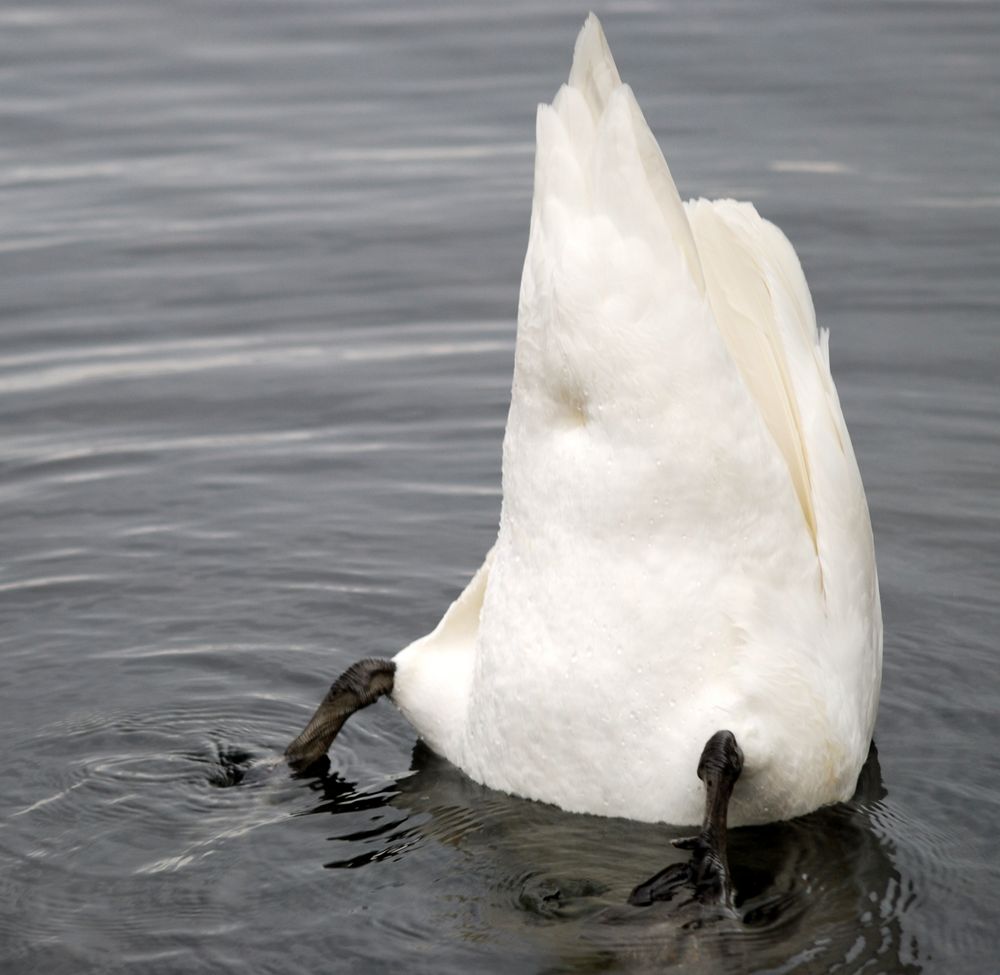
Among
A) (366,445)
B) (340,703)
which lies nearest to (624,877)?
(340,703)

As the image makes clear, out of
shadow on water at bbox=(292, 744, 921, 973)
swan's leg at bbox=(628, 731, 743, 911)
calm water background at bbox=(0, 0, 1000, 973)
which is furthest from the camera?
calm water background at bbox=(0, 0, 1000, 973)

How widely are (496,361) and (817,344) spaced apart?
4.03 metres

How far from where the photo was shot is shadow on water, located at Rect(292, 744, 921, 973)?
5.10 metres

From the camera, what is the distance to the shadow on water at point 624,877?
5.10 m

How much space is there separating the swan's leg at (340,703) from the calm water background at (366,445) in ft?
0.37

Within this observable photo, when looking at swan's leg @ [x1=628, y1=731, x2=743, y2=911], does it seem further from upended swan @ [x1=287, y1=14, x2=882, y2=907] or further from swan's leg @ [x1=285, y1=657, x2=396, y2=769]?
swan's leg @ [x1=285, y1=657, x2=396, y2=769]

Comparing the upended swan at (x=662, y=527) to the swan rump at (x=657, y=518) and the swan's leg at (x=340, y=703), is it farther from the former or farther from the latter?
the swan's leg at (x=340, y=703)

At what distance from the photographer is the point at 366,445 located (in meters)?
9.08

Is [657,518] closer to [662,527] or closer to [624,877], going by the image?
[662,527]

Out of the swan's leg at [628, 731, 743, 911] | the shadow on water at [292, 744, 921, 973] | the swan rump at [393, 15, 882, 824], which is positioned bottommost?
the shadow on water at [292, 744, 921, 973]

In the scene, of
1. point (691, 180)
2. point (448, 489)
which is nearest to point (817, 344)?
point (448, 489)

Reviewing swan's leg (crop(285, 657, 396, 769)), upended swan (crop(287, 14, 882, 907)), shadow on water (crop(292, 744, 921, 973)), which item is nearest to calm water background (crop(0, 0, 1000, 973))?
shadow on water (crop(292, 744, 921, 973))

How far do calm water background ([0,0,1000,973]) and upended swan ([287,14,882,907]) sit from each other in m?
0.22

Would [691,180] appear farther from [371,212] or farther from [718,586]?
[718,586]
